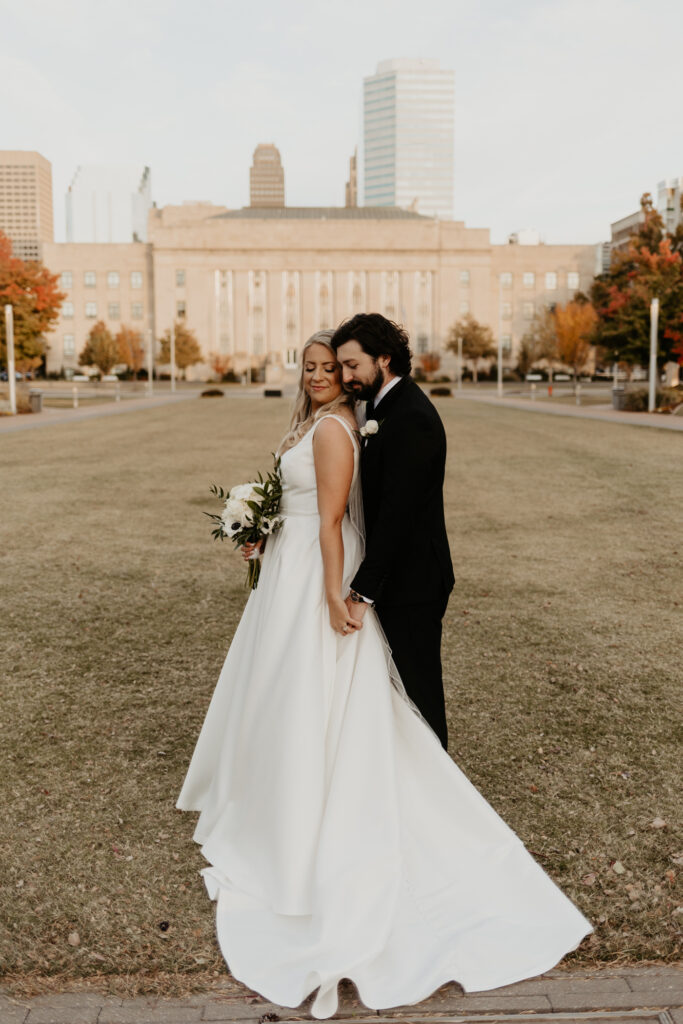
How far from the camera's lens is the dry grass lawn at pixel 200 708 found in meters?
3.20

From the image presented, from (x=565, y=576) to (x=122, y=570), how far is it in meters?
4.26

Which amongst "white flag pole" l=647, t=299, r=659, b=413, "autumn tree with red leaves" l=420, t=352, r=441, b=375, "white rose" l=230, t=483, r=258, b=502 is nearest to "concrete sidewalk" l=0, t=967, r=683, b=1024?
"white rose" l=230, t=483, r=258, b=502

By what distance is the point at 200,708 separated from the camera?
524 centimetres

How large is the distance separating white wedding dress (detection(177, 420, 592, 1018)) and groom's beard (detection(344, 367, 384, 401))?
220mm

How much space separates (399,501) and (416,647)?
0.63m

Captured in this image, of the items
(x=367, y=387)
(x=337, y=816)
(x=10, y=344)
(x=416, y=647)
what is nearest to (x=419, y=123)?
(x=10, y=344)

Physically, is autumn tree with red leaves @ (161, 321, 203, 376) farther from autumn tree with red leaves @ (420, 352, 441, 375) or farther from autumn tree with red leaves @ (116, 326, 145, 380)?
autumn tree with red leaves @ (420, 352, 441, 375)

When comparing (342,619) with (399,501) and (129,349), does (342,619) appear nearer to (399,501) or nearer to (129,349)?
(399,501)

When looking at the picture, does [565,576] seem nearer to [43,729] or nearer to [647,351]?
[43,729]

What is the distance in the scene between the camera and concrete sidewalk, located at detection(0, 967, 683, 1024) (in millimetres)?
2621

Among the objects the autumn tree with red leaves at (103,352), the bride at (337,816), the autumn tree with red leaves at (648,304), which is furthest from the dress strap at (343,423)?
the autumn tree with red leaves at (103,352)

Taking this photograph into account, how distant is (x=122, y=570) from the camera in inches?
340

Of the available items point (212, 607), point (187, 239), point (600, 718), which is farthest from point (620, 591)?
point (187, 239)

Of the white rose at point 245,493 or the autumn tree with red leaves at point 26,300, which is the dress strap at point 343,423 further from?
the autumn tree with red leaves at point 26,300
